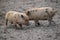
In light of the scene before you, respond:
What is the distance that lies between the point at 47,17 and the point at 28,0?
6278 mm

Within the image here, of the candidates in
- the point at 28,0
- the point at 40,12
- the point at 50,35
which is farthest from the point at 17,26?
the point at 28,0

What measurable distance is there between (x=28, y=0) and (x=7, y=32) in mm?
7026

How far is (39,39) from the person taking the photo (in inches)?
320

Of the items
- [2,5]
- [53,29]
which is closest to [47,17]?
[53,29]

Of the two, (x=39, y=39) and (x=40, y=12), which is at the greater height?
(x=40, y=12)

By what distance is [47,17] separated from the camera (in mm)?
9789

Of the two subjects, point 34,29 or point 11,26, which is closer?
point 34,29

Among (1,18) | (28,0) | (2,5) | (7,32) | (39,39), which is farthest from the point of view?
(28,0)

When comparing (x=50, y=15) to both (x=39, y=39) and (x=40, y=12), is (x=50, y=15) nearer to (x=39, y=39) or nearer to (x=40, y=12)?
(x=40, y=12)

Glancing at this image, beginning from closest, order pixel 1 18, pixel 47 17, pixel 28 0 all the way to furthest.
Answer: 1. pixel 47 17
2. pixel 1 18
3. pixel 28 0

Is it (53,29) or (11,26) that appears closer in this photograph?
(53,29)

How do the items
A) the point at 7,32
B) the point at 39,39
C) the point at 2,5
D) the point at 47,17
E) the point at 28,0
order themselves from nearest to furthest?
the point at 39,39 < the point at 7,32 < the point at 47,17 < the point at 2,5 < the point at 28,0

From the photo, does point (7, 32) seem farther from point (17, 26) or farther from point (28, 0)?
point (28, 0)

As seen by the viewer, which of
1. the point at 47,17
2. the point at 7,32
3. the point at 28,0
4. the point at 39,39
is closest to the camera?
the point at 39,39
